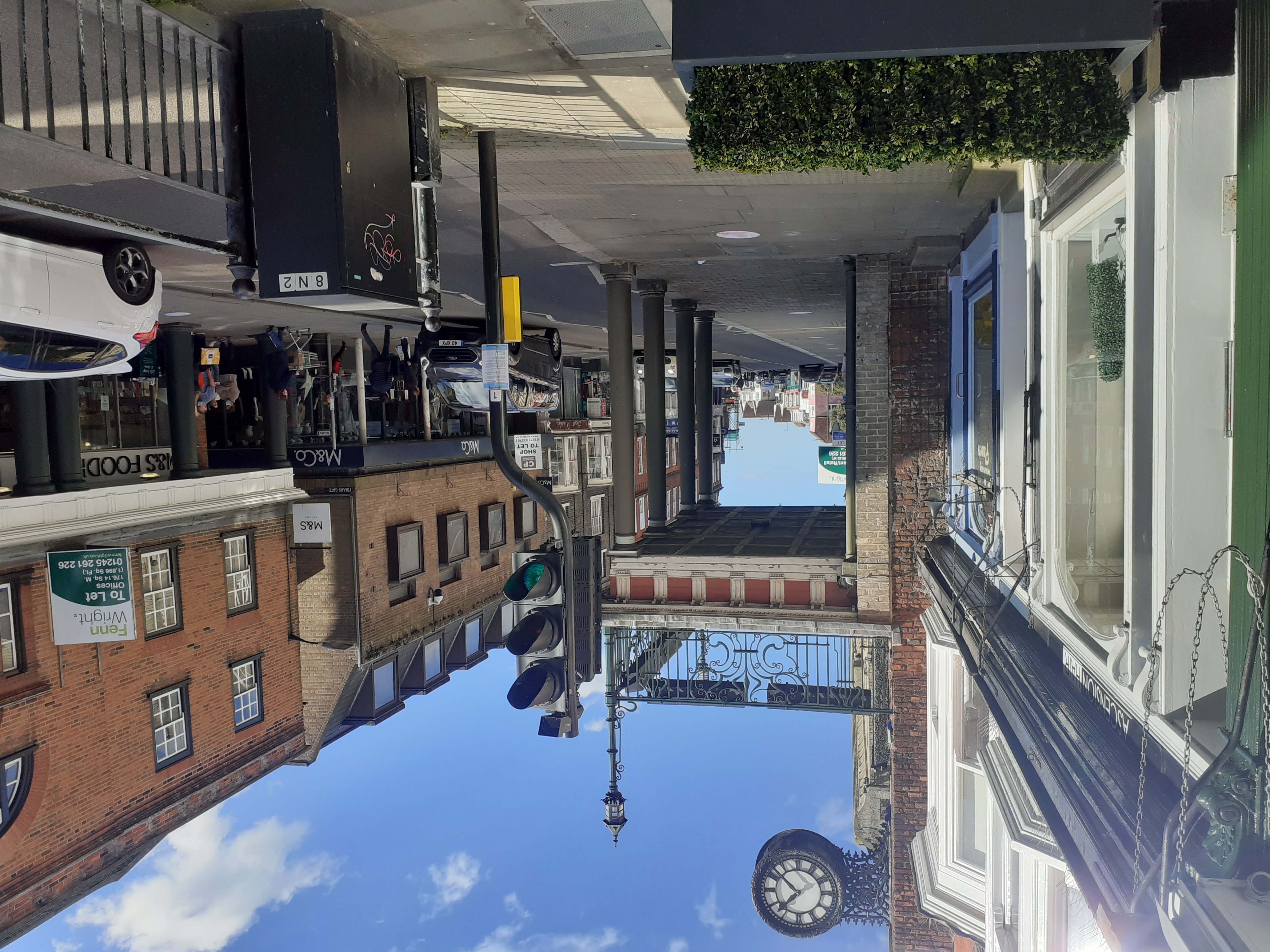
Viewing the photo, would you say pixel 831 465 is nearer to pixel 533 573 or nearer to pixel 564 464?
pixel 564 464

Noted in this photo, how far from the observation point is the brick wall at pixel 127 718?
13.2 metres

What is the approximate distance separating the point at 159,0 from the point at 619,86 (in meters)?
2.96

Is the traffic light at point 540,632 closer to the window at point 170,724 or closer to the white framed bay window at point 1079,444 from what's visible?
the white framed bay window at point 1079,444

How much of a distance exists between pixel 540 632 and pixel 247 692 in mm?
16568

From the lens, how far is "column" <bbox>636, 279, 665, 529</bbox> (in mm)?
16484

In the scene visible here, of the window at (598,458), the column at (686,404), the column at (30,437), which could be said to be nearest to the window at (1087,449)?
the column at (686,404)

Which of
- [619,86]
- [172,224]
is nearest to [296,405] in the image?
[172,224]

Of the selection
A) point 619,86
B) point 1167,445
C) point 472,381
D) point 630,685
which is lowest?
point 630,685

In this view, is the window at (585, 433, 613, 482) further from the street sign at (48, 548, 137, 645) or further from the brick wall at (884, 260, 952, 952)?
the street sign at (48, 548, 137, 645)

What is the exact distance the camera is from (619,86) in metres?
6.36

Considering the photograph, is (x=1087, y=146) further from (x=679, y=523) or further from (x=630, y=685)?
(x=679, y=523)

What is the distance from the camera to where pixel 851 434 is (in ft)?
44.4

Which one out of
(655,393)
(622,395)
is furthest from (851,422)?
(655,393)

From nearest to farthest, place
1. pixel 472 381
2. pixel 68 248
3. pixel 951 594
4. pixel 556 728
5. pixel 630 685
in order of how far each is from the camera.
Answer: pixel 556 728 < pixel 68 248 < pixel 951 594 < pixel 630 685 < pixel 472 381
